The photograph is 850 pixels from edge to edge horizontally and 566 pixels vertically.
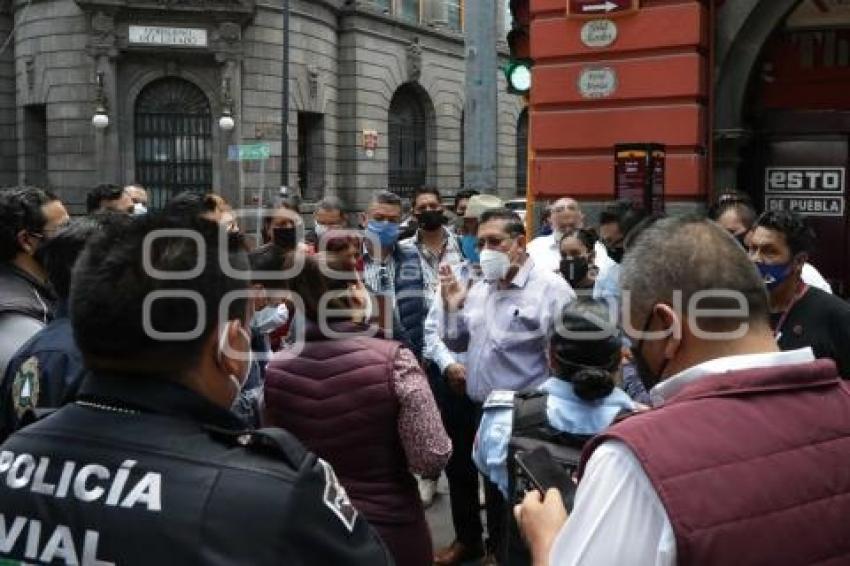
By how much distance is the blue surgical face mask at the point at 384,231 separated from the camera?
655 centimetres

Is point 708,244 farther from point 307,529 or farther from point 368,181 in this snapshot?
point 368,181

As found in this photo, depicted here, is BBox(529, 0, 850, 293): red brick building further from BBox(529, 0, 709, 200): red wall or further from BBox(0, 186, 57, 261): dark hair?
BBox(0, 186, 57, 261): dark hair

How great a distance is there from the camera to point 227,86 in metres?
24.8

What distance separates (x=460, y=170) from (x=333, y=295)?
29899 millimetres

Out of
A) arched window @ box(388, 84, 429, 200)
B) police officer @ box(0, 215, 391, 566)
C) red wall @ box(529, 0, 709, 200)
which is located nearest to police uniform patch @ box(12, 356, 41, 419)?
police officer @ box(0, 215, 391, 566)

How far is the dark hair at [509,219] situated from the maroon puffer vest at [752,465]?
3214mm

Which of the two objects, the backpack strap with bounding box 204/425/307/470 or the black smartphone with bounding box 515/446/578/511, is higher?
the backpack strap with bounding box 204/425/307/470

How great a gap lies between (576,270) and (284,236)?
190 cm

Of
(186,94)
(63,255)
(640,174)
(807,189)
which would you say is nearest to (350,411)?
(63,255)

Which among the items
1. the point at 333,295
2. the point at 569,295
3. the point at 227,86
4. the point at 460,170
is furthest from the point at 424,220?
the point at 460,170

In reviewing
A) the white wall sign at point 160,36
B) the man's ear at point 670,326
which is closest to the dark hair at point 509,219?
the man's ear at point 670,326

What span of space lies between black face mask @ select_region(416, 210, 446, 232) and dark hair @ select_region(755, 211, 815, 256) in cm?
253

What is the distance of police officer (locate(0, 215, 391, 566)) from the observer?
1.51 m

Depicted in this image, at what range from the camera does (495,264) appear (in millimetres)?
4785
